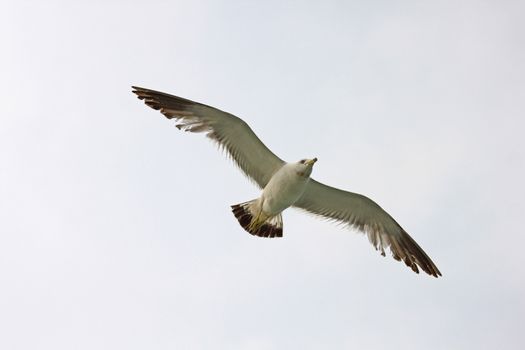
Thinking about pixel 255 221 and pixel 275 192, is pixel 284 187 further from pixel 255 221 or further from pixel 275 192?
pixel 255 221

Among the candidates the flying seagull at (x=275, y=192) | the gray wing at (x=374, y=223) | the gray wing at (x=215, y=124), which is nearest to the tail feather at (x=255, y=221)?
the flying seagull at (x=275, y=192)

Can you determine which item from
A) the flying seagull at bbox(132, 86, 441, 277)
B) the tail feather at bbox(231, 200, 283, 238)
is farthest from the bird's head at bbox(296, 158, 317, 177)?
the tail feather at bbox(231, 200, 283, 238)

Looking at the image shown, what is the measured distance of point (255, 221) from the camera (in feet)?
56.1

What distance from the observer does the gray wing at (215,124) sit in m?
16.1

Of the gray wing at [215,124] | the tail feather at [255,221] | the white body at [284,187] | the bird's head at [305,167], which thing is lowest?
the tail feather at [255,221]

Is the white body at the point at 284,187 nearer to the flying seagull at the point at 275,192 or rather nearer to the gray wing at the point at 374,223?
the flying seagull at the point at 275,192

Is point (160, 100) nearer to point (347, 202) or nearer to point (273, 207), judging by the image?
point (273, 207)

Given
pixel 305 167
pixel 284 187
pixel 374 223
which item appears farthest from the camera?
pixel 374 223

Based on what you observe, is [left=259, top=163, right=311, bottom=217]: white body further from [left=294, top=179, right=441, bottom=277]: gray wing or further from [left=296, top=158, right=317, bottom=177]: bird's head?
[left=294, top=179, right=441, bottom=277]: gray wing

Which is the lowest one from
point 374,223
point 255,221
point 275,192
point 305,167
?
point 255,221

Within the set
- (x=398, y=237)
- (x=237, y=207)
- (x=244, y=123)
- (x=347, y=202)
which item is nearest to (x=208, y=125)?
(x=244, y=123)

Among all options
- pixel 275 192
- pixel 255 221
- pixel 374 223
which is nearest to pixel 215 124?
pixel 275 192

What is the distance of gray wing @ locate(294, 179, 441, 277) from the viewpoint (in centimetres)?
1745

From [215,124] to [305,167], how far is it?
5.61ft
